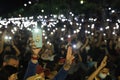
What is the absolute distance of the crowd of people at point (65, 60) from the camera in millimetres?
6386

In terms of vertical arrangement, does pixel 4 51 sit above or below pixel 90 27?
above

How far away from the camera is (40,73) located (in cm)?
626

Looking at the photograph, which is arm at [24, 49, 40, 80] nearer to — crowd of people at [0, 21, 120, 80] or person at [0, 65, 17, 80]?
crowd of people at [0, 21, 120, 80]

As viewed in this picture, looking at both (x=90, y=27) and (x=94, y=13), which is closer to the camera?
(x=90, y=27)

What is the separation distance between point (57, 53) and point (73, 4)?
1609 centimetres

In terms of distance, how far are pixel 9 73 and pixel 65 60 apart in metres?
0.96

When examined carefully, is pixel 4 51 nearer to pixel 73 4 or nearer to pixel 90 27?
pixel 90 27

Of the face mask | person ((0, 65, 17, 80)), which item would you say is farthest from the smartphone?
the face mask

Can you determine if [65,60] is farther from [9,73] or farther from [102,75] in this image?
[102,75]

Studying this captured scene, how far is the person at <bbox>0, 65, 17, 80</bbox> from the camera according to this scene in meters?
6.43

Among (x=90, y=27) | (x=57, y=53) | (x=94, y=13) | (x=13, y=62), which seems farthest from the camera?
(x=94, y=13)

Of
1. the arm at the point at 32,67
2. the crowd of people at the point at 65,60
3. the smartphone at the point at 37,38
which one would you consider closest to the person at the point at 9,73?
the crowd of people at the point at 65,60

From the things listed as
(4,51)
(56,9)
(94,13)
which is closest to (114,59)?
(4,51)

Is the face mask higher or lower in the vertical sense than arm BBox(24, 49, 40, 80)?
lower
